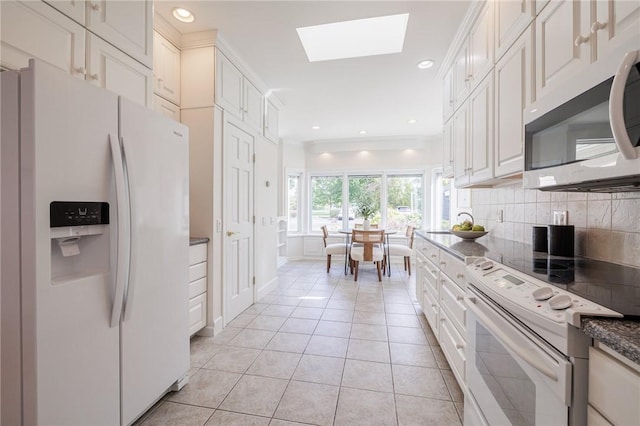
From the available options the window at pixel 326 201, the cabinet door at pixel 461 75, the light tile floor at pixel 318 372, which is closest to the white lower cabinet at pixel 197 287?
the light tile floor at pixel 318 372

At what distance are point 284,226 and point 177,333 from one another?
4.52 m

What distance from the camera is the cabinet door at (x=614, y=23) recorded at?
863 millimetres

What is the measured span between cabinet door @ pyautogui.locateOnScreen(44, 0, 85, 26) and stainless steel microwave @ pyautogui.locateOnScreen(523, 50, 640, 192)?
2.15 meters

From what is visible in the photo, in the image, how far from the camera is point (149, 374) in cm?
145

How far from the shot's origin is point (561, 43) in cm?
121

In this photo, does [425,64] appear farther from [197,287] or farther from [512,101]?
[197,287]

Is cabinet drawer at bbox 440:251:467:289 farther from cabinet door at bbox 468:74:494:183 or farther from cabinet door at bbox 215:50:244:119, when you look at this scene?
cabinet door at bbox 215:50:244:119

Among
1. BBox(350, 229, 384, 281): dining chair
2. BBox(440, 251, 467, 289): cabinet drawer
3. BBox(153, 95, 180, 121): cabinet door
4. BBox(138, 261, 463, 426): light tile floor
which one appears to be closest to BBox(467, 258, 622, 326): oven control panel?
BBox(440, 251, 467, 289): cabinet drawer

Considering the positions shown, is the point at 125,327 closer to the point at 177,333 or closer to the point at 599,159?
the point at 177,333

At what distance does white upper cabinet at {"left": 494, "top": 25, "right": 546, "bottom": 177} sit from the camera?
1.48m

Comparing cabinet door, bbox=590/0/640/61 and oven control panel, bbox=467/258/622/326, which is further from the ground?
cabinet door, bbox=590/0/640/61

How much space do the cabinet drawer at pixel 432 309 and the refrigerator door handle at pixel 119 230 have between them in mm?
2138

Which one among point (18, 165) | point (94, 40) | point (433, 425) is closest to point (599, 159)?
point (433, 425)

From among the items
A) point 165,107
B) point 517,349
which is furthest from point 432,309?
point 165,107
